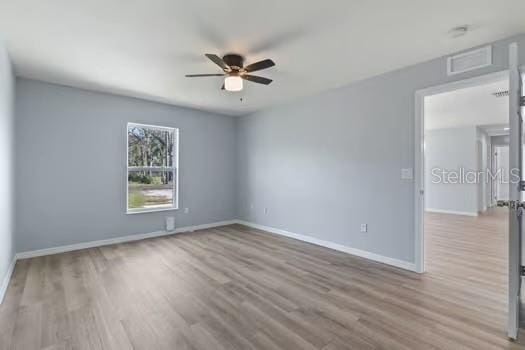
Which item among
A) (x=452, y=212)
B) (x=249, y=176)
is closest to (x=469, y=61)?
(x=249, y=176)

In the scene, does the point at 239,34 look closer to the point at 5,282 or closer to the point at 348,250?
the point at 348,250

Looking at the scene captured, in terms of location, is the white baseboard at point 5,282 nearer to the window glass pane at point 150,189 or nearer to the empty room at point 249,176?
the empty room at point 249,176

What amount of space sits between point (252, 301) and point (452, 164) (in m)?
7.92

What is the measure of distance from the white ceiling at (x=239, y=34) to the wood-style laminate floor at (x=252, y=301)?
2.57m

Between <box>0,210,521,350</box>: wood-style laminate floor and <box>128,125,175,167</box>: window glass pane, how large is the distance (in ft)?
5.72

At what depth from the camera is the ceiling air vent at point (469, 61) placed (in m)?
2.63

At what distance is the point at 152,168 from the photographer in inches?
197

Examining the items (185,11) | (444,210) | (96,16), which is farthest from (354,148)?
(444,210)

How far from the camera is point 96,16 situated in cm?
221

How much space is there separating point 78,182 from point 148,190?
1157 millimetres

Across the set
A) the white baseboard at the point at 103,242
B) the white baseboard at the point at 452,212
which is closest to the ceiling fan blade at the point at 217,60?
the white baseboard at the point at 103,242

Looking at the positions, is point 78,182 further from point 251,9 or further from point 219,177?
point 251,9

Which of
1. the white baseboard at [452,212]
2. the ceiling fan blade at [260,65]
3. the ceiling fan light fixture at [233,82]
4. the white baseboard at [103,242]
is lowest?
the white baseboard at [103,242]

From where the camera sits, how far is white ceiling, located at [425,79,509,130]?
167 inches
